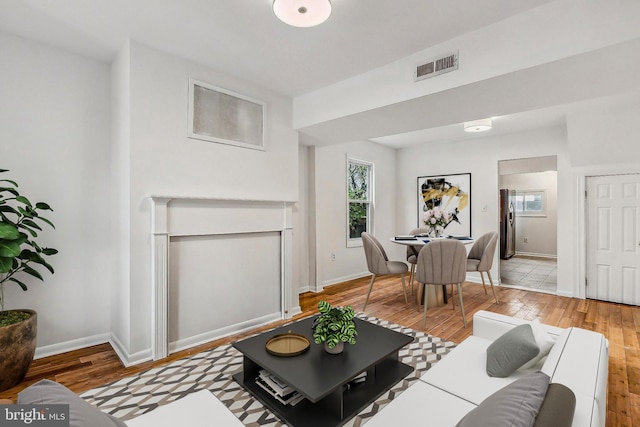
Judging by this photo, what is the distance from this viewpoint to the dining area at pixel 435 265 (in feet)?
10.9

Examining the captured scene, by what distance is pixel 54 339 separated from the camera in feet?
8.85

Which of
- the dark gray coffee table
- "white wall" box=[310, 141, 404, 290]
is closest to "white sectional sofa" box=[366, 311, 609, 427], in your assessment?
the dark gray coffee table

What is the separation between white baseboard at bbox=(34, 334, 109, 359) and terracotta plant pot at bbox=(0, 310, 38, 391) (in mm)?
471

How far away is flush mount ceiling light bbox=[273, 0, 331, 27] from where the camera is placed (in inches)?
74.9

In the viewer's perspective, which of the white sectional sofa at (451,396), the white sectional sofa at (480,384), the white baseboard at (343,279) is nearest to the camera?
the white sectional sofa at (451,396)

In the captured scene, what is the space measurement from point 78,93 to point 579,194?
6.16 meters

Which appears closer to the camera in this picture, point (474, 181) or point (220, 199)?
point (220, 199)

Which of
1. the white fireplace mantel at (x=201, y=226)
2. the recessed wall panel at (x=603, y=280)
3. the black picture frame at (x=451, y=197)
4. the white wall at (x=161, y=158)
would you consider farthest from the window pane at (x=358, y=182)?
the recessed wall panel at (x=603, y=280)

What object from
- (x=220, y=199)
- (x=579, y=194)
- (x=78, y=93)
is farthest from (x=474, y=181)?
(x=78, y=93)

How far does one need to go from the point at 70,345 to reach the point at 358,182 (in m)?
4.69

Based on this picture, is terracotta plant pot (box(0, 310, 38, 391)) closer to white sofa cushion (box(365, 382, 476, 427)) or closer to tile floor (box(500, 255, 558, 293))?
white sofa cushion (box(365, 382, 476, 427))

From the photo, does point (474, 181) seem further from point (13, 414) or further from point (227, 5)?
point (13, 414)

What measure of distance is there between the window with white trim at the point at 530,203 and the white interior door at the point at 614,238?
450 centimetres

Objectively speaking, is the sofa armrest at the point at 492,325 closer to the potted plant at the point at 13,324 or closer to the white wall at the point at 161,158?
the white wall at the point at 161,158
